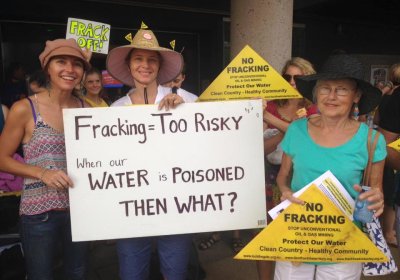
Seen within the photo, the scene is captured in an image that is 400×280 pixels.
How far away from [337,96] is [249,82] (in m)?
0.55

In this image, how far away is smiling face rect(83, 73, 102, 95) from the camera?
12.5 ft

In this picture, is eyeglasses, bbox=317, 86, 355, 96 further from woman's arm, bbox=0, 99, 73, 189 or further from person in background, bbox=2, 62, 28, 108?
person in background, bbox=2, 62, 28, 108

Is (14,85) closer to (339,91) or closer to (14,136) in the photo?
(14,136)

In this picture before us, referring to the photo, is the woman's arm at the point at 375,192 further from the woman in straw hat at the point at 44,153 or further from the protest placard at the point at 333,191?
the woman in straw hat at the point at 44,153

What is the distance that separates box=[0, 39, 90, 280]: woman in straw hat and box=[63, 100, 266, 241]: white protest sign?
17 cm

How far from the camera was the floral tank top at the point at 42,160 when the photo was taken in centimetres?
176

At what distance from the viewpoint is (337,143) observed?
5.22ft

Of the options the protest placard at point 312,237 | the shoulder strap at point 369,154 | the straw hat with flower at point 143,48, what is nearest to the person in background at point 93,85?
the straw hat with flower at point 143,48

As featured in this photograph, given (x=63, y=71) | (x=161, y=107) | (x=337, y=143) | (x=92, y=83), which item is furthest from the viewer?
(x=92, y=83)

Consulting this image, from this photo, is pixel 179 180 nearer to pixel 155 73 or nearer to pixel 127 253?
pixel 127 253

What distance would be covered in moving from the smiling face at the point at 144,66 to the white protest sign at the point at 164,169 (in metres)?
0.25

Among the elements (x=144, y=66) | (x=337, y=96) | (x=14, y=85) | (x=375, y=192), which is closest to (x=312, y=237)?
(x=375, y=192)

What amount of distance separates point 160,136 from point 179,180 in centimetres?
25

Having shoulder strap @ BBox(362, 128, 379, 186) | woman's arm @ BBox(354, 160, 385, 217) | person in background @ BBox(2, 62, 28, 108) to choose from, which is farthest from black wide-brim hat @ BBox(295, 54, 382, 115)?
person in background @ BBox(2, 62, 28, 108)
